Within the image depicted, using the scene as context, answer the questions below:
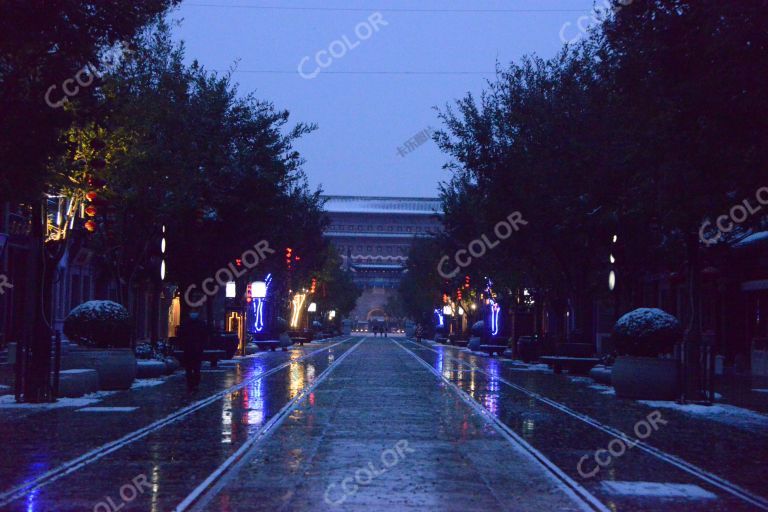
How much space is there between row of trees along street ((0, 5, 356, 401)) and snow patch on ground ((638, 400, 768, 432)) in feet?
38.9

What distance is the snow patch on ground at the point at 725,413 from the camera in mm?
20547

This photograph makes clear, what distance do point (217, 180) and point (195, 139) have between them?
3.23 m

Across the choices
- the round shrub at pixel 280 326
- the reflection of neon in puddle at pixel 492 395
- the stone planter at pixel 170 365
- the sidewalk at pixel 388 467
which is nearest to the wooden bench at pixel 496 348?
the round shrub at pixel 280 326

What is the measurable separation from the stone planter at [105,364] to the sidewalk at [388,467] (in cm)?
734

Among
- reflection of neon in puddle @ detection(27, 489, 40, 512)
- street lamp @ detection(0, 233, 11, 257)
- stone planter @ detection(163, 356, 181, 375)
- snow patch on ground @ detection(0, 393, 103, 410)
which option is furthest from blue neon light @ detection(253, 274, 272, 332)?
reflection of neon in puddle @ detection(27, 489, 40, 512)

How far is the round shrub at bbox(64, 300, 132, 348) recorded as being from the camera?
27875mm

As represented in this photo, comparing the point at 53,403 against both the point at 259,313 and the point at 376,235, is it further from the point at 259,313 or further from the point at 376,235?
the point at 376,235

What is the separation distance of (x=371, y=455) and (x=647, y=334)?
1384 centimetres

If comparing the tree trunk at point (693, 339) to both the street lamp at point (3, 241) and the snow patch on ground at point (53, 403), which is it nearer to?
the snow patch on ground at point (53, 403)

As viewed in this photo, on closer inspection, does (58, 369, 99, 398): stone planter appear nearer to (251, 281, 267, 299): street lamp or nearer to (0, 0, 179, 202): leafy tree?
(0, 0, 179, 202): leafy tree

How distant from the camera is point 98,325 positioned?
27875 millimetres

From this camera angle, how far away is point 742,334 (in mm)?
45375

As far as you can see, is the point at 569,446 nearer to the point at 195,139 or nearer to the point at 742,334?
the point at 195,139

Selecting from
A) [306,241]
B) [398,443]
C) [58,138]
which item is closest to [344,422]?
[398,443]
